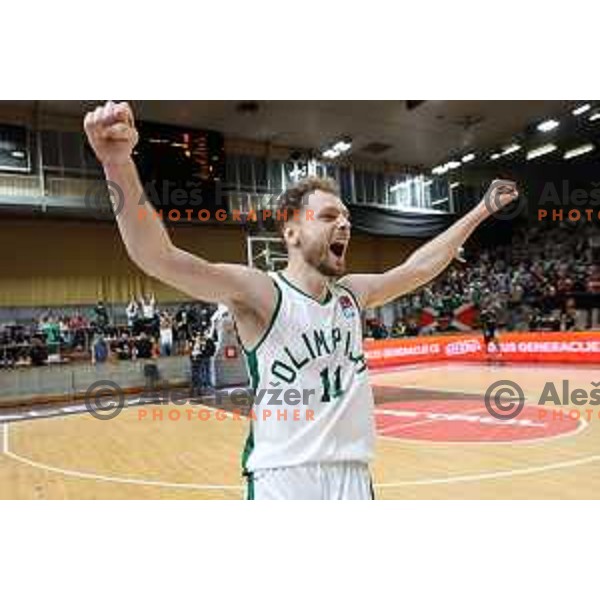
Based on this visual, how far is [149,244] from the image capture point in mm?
1625

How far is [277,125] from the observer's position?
17844 mm

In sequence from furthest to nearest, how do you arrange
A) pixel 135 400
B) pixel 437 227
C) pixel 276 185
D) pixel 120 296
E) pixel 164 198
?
pixel 437 227 → pixel 276 185 → pixel 120 296 → pixel 164 198 → pixel 135 400

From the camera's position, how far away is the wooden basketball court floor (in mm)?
5645

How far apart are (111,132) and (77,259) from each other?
54.7 ft

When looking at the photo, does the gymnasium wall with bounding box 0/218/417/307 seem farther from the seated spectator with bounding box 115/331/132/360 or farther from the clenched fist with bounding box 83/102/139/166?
the clenched fist with bounding box 83/102/139/166

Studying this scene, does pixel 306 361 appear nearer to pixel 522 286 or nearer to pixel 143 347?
pixel 143 347

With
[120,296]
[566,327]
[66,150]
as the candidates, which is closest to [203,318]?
[120,296]

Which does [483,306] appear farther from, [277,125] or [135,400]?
[135,400]

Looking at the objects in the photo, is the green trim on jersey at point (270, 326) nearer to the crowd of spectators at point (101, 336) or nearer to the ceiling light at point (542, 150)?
the crowd of spectators at point (101, 336)

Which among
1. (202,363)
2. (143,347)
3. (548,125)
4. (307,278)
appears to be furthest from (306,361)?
(548,125)

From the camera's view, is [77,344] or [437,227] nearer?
[77,344]

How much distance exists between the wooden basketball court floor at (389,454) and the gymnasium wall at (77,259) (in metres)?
6.01

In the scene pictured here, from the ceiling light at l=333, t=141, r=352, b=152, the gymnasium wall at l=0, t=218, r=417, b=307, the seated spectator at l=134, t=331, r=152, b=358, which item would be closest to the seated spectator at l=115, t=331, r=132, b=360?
the seated spectator at l=134, t=331, r=152, b=358

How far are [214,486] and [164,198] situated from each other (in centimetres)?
1000
